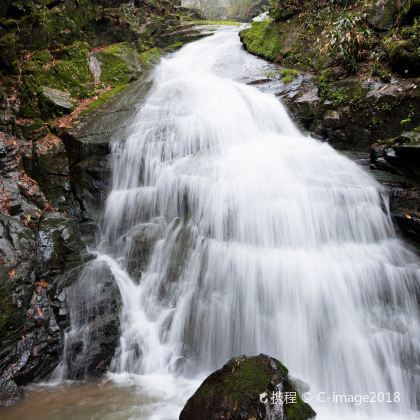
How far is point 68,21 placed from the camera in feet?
33.9

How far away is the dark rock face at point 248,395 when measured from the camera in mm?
3277

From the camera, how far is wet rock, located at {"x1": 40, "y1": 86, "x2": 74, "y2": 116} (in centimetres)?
818

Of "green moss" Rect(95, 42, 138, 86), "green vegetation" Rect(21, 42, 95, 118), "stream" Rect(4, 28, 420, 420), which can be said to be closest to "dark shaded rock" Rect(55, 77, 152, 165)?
"stream" Rect(4, 28, 420, 420)

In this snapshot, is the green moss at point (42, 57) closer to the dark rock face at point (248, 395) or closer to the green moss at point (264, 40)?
the green moss at point (264, 40)

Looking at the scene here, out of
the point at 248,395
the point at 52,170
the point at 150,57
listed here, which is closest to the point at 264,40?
the point at 150,57

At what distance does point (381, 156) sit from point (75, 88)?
7.64 metres

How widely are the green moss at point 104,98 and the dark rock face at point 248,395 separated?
735 cm

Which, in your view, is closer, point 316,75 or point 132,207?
point 132,207

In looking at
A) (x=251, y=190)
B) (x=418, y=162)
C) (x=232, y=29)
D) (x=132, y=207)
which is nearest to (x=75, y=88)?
(x=132, y=207)

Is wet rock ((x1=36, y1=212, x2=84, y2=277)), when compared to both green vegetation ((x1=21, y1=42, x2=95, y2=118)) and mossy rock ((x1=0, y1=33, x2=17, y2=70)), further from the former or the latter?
mossy rock ((x1=0, y1=33, x2=17, y2=70))

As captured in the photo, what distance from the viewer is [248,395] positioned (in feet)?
11.0

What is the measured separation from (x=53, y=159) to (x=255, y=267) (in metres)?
4.78

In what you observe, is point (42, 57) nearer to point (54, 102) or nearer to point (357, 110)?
point (54, 102)

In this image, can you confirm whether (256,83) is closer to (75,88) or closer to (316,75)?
(316,75)
